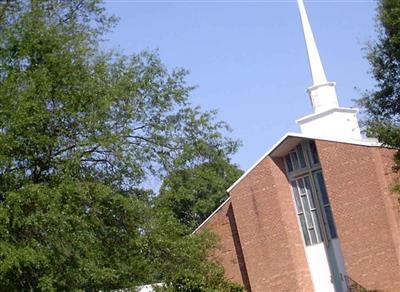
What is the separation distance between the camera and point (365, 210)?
31594 mm

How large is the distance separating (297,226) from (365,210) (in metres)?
4.25

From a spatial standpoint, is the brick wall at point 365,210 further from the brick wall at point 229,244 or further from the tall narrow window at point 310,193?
the brick wall at point 229,244

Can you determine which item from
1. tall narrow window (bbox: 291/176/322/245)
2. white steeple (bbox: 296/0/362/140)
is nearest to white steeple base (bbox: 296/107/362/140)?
white steeple (bbox: 296/0/362/140)

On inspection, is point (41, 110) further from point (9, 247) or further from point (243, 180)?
point (243, 180)

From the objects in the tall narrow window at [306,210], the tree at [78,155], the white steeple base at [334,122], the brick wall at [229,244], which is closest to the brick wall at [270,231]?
the tall narrow window at [306,210]

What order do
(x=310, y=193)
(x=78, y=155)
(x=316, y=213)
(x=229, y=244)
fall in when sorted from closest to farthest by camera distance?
(x=78, y=155)
(x=316, y=213)
(x=310, y=193)
(x=229, y=244)

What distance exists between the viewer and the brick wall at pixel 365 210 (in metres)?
30.8

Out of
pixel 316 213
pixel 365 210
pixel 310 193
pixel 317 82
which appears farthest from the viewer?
pixel 317 82

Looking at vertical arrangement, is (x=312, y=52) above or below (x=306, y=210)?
above

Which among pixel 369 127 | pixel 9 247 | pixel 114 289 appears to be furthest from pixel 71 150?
pixel 369 127

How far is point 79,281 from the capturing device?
59.5ft

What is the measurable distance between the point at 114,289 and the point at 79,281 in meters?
1.96

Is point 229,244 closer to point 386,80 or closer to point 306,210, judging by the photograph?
point 306,210

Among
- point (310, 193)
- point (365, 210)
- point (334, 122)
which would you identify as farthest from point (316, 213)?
point (334, 122)
